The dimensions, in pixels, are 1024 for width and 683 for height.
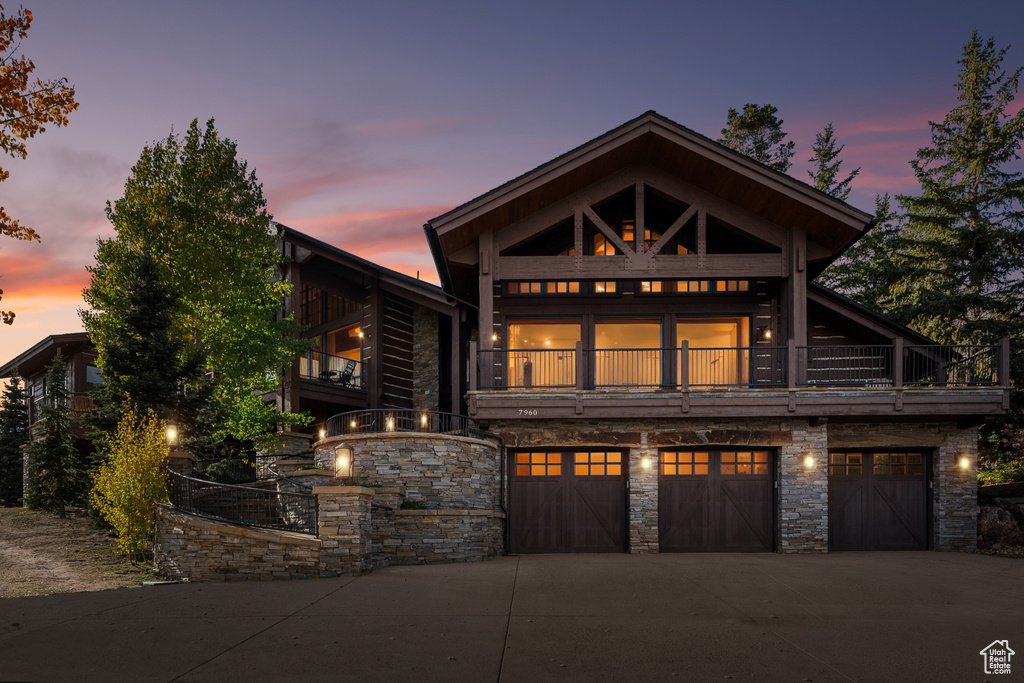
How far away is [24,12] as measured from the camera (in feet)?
31.5

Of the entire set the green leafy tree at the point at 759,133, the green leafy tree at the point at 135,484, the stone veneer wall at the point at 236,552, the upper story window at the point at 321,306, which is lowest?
the stone veneer wall at the point at 236,552

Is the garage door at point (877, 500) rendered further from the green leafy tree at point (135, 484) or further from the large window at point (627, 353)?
the green leafy tree at point (135, 484)

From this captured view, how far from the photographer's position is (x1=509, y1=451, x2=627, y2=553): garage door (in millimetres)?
16531

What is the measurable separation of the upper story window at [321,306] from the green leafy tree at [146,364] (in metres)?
6.81

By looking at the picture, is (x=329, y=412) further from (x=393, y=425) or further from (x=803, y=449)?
(x=803, y=449)

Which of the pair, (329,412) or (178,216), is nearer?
(178,216)

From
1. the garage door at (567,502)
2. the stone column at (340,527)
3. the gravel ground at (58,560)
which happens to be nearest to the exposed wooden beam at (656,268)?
the garage door at (567,502)

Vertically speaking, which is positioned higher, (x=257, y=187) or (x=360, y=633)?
(x=257, y=187)

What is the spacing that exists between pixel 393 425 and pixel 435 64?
10991mm

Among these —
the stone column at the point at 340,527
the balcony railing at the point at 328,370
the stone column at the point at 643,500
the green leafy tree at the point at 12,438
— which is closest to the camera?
the stone column at the point at 340,527

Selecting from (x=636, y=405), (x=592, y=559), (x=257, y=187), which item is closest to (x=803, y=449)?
(x=636, y=405)

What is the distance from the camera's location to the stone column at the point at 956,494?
16.5 metres

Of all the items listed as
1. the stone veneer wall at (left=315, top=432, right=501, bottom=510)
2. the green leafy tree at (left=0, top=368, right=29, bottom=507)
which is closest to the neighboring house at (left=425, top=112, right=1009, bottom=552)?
the stone veneer wall at (left=315, top=432, right=501, bottom=510)

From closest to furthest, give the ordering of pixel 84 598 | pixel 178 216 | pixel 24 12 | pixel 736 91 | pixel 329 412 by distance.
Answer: pixel 24 12 → pixel 84 598 → pixel 178 216 → pixel 329 412 → pixel 736 91
